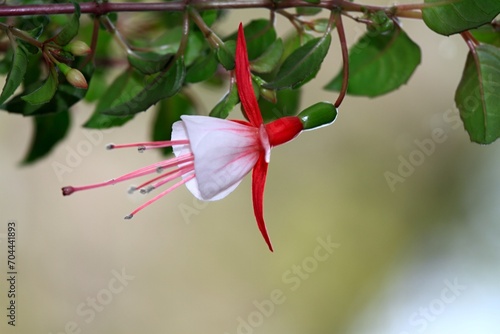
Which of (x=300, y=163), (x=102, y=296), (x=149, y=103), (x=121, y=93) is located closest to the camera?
(x=149, y=103)

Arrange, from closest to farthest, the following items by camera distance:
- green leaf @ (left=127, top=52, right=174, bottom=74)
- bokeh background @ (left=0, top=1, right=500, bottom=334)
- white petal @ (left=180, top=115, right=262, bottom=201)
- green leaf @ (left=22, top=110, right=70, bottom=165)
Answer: white petal @ (left=180, top=115, right=262, bottom=201) < green leaf @ (left=127, top=52, right=174, bottom=74) < green leaf @ (left=22, top=110, right=70, bottom=165) < bokeh background @ (left=0, top=1, right=500, bottom=334)

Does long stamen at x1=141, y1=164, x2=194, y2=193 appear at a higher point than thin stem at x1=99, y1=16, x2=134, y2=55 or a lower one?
lower

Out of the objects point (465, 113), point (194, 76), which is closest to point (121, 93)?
point (194, 76)

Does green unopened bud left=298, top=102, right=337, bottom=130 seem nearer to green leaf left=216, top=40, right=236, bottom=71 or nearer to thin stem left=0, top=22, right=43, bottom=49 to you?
green leaf left=216, top=40, right=236, bottom=71

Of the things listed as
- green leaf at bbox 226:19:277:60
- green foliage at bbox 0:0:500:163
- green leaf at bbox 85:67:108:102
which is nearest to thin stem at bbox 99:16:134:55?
green foliage at bbox 0:0:500:163

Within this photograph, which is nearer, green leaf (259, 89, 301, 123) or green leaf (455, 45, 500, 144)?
green leaf (455, 45, 500, 144)

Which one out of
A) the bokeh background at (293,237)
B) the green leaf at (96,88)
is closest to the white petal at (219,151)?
the green leaf at (96,88)

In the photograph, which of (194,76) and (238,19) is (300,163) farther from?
(194,76)
